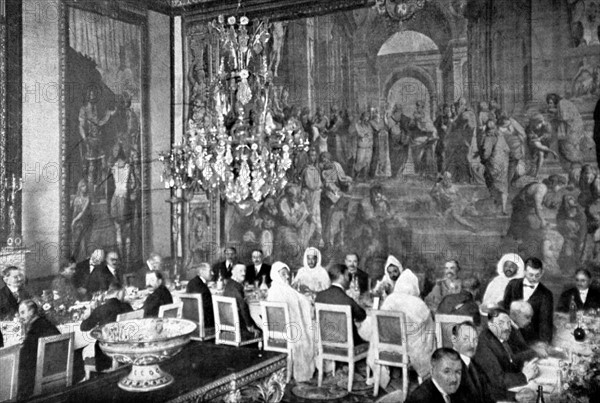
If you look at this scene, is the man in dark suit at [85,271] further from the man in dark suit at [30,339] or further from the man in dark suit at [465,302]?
the man in dark suit at [465,302]

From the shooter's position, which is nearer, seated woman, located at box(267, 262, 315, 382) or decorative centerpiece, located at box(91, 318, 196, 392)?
decorative centerpiece, located at box(91, 318, 196, 392)

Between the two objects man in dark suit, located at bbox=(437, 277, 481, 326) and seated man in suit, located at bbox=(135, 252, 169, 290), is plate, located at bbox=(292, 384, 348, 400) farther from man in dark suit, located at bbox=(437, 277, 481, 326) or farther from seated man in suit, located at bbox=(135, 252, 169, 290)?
seated man in suit, located at bbox=(135, 252, 169, 290)

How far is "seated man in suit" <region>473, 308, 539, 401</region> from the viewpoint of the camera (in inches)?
233

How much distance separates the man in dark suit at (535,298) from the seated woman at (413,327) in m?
0.78

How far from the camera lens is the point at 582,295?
228 inches

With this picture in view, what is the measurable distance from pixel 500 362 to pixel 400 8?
3642 millimetres

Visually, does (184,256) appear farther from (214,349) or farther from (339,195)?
(214,349)

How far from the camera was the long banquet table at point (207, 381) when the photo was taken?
13.4 feet

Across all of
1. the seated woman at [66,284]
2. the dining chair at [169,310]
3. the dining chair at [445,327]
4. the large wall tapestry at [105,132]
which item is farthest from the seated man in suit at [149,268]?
the dining chair at [445,327]

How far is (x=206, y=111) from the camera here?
7.59 m

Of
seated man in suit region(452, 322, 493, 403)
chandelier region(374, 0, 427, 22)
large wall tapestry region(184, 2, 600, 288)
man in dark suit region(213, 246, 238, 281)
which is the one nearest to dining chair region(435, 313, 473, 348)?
seated man in suit region(452, 322, 493, 403)

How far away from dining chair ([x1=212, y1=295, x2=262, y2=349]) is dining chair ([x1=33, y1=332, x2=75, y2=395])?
6.80ft

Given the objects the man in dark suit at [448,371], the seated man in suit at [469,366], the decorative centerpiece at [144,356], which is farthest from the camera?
the seated man in suit at [469,366]

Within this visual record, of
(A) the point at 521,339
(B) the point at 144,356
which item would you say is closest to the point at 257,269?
(A) the point at 521,339
